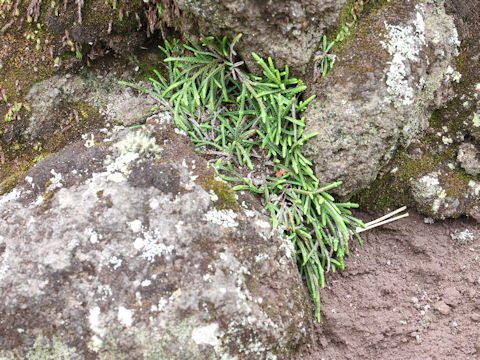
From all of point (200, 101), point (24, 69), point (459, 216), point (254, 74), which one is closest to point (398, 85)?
point (254, 74)

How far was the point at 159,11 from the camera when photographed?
312 centimetres

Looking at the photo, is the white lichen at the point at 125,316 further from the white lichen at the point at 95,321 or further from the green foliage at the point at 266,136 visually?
the green foliage at the point at 266,136

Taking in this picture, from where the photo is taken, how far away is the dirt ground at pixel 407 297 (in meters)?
3.01

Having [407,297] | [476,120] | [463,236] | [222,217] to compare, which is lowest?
[407,297]

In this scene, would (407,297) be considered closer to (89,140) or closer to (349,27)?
(349,27)

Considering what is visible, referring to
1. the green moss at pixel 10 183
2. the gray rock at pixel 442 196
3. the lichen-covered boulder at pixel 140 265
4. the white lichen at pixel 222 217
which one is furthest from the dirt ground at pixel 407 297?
the green moss at pixel 10 183

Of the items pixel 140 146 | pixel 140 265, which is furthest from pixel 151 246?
pixel 140 146

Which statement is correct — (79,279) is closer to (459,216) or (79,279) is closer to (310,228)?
(310,228)

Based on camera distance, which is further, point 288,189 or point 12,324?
point 288,189

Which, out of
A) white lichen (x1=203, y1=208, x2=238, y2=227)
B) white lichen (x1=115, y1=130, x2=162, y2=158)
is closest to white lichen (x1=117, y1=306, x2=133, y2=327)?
white lichen (x1=203, y1=208, x2=238, y2=227)

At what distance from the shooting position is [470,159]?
326cm

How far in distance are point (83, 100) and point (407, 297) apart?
2.86 m

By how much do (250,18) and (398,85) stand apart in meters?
1.10

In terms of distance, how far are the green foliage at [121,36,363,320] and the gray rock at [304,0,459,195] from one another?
5.5 inches
